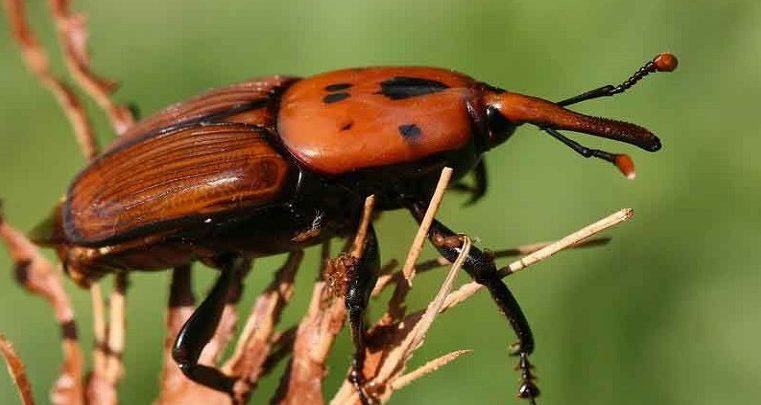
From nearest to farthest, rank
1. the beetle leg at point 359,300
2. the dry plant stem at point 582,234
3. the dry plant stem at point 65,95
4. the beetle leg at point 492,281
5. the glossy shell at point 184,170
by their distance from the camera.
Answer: the dry plant stem at point 582,234 → the beetle leg at point 359,300 → the beetle leg at point 492,281 → the glossy shell at point 184,170 → the dry plant stem at point 65,95

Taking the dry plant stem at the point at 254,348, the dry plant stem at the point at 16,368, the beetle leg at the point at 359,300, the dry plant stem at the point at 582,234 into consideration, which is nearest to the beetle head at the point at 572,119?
the dry plant stem at the point at 582,234

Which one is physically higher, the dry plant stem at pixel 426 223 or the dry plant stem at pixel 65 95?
the dry plant stem at pixel 426 223

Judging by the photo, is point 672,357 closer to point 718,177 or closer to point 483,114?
point 718,177

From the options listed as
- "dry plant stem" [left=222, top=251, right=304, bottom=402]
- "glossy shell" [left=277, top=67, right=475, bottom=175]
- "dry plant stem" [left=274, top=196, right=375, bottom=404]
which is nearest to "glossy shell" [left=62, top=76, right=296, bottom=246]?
"glossy shell" [left=277, top=67, right=475, bottom=175]

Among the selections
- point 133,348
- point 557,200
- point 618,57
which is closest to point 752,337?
point 557,200

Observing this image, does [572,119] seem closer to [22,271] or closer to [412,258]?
[412,258]

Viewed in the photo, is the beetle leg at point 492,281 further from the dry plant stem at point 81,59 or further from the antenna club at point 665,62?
the dry plant stem at point 81,59

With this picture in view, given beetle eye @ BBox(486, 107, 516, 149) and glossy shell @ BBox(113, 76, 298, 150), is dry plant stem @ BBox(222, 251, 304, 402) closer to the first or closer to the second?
glossy shell @ BBox(113, 76, 298, 150)
